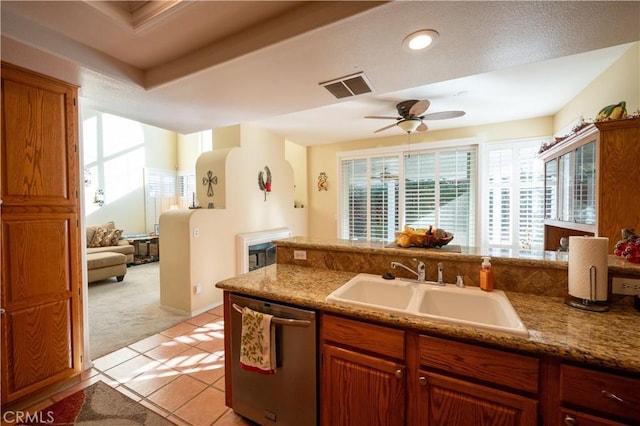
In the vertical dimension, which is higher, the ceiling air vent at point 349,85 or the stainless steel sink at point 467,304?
the ceiling air vent at point 349,85

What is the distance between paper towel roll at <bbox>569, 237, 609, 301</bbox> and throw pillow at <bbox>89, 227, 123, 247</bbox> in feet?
23.4

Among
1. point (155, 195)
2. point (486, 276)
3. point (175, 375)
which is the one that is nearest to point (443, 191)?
point (486, 276)

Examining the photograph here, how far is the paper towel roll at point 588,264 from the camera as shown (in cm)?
125

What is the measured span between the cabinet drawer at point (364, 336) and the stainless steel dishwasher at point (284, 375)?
95 millimetres

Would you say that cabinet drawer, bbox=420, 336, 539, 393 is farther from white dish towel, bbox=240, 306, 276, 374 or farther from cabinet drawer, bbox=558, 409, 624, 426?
white dish towel, bbox=240, 306, 276, 374

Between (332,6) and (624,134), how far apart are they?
7.58ft

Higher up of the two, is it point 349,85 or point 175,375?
point 349,85

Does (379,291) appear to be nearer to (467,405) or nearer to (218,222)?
(467,405)

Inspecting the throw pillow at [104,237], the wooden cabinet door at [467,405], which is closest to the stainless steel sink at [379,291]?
the wooden cabinet door at [467,405]

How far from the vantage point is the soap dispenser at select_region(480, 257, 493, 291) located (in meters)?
1.51

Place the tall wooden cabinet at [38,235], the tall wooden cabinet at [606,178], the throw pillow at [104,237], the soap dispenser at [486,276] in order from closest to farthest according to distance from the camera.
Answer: the soap dispenser at [486,276]
the tall wooden cabinet at [38,235]
the tall wooden cabinet at [606,178]
the throw pillow at [104,237]

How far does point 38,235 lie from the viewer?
6.33ft

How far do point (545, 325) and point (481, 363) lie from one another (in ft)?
1.07

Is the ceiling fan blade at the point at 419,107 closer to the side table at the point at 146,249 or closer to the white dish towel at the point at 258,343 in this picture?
the white dish towel at the point at 258,343
